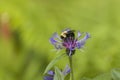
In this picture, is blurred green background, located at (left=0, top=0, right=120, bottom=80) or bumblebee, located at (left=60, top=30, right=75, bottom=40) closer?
bumblebee, located at (left=60, top=30, right=75, bottom=40)

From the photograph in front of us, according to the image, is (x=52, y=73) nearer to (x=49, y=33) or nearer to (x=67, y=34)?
(x=67, y=34)

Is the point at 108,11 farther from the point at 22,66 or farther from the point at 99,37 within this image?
the point at 22,66

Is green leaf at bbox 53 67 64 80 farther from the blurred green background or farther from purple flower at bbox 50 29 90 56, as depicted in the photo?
the blurred green background

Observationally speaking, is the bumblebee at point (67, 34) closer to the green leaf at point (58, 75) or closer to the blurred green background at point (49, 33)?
the green leaf at point (58, 75)

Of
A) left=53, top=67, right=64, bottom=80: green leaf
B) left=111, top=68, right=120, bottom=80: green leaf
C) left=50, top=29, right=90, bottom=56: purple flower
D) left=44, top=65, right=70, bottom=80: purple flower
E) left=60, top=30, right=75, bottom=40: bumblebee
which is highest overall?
left=60, top=30, right=75, bottom=40: bumblebee

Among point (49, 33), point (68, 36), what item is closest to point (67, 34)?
point (68, 36)

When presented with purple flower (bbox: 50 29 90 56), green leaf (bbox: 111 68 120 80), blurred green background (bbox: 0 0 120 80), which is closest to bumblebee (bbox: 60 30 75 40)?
purple flower (bbox: 50 29 90 56)

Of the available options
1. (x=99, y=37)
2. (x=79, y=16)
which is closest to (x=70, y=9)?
(x=79, y=16)
